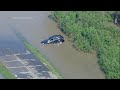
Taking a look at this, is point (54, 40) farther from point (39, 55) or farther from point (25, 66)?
point (25, 66)

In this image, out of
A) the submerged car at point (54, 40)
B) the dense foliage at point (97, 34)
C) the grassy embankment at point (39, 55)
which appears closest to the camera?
the dense foliage at point (97, 34)

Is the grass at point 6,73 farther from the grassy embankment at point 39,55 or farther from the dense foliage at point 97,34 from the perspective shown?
the dense foliage at point 97,34

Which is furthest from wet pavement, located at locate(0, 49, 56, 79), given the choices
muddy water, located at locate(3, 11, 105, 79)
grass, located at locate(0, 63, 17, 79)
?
muddy water, located at locate(3, 11, 105, 79)

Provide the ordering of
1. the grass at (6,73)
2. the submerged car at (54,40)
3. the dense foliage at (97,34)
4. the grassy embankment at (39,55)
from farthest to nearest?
the submerged car at (54,40) → the grassy embankment at (39,55) → the dense foliage at (97,34) → the grass at (6,73)

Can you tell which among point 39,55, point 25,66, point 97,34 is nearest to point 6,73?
point 25,66

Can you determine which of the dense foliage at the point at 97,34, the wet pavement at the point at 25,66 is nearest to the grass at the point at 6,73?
the wet pavement at the point at 25,66
